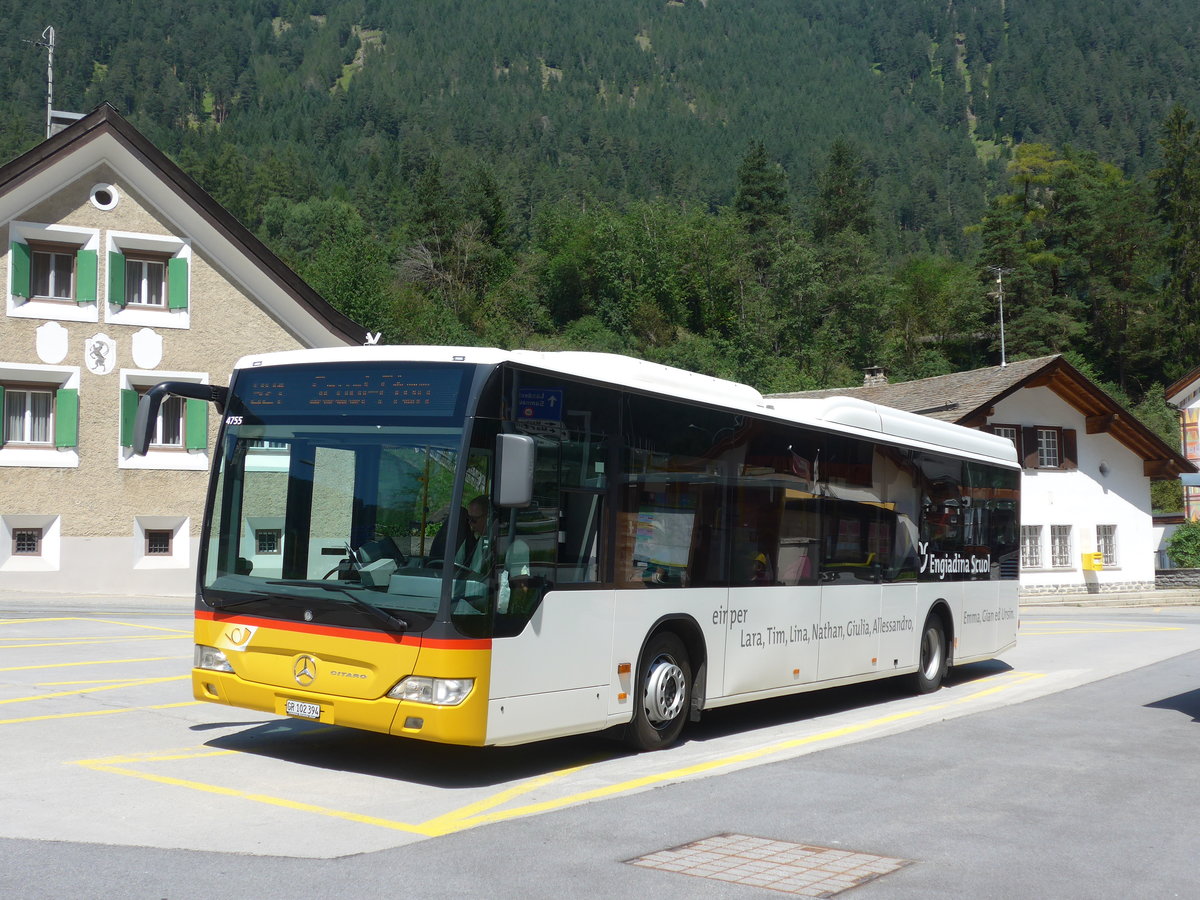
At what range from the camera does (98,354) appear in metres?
28.1

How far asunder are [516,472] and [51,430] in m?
23.6

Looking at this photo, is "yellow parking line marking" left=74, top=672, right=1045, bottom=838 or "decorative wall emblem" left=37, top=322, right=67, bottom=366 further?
"decorative wall emblem" left=37, top=322, right=67, bottom=366

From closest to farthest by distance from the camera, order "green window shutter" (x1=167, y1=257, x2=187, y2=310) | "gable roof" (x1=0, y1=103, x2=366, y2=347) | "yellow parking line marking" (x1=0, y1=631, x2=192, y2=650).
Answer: "yellow parking line marking" (x1=0, y1=631, x2=192, y2=650) → "gable roof" (x1=0, y1=103, x2=366, y2=347) → "green window shutter" (x1=167, y1=257, x2=187, y2=310)

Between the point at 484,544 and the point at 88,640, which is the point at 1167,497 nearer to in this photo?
the point at 88,640

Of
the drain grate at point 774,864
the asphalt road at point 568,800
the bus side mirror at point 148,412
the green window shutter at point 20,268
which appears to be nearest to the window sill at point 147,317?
the green window shutter at point 20,268

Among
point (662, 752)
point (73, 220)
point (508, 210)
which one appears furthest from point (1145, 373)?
point (662, 752)

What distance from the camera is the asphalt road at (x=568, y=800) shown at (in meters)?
5.77

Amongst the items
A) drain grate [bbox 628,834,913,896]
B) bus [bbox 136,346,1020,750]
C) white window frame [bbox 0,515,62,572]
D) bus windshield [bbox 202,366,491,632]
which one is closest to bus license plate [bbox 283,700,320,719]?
bus [bbox 136,346,1020,750]

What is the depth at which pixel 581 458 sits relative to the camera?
852cm

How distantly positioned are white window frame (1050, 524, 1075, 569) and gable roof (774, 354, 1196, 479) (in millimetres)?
3467

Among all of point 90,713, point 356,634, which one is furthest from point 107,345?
point 356,634

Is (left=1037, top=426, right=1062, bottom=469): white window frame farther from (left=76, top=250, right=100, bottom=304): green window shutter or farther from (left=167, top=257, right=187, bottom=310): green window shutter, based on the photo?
(left=76, top=250, right=100, bottom=304): green window shutter

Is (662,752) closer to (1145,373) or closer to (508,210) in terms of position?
(1145,373)

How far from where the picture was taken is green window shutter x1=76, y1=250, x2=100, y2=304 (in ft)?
91.7
